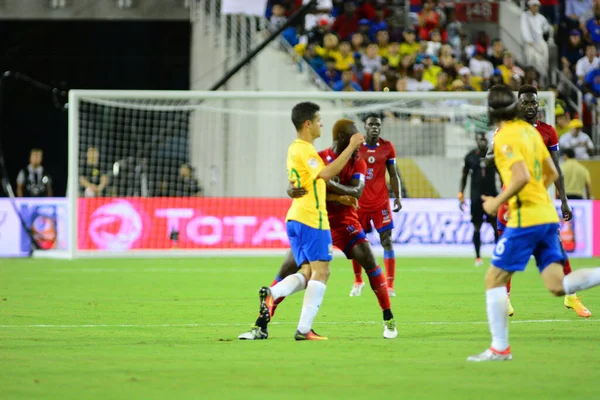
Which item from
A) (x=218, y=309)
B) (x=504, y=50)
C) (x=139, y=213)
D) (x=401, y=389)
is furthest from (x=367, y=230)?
(x=504, y=50)

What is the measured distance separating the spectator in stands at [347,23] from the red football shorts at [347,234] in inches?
737

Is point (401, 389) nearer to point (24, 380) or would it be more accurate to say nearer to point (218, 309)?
point (24, 380)

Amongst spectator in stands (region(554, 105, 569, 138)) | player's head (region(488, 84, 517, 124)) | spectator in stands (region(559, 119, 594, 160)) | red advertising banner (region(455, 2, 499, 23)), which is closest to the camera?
player's head (region(488, 84, 517, 124))

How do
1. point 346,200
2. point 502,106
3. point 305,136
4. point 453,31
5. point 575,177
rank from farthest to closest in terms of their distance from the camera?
point 453,31
point 575,177
point 346,200
point 305,136
point 502,106

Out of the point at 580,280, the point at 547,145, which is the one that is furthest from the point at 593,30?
the point at 580,280

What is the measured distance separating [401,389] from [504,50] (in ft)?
73.0

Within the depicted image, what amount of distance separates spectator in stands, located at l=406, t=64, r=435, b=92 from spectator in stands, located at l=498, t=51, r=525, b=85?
206cm

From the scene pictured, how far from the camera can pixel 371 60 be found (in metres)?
26.3

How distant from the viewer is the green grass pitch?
253 inches

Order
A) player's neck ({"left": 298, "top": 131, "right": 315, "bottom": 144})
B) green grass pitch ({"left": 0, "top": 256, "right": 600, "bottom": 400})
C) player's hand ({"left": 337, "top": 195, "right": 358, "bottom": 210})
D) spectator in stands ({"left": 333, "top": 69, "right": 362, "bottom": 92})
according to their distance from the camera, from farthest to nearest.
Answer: spectator in stands ({"left": 333, "top": 69, "right": 362, "bottom": 92})
player's hand ({"left": 337, "top": 195, "right": 358, "bottom": 210})
player's neck ({"left": 298, "top": 131, "right": 315, "bottom": 144})
green grass pitch ({"left": 0, "top": 256, "right": 600, "bottom": 400})

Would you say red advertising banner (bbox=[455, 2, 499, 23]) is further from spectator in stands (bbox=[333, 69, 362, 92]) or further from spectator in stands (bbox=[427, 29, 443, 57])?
spectator in stands (bbox=[333, 69, 362, 92])

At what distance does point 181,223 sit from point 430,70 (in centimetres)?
829

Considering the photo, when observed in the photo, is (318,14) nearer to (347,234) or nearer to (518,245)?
(347,234)

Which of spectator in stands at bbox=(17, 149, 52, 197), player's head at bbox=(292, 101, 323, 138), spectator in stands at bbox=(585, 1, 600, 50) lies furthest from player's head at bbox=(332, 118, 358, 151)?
spectator in stands at bbox=(585, 1, 600, 50)
